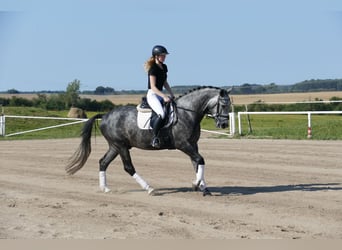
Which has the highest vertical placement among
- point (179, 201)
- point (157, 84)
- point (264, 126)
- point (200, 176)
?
point (157, 84)

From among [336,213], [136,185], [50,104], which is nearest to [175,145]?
[136,185]

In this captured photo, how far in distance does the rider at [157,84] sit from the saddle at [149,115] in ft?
0.37

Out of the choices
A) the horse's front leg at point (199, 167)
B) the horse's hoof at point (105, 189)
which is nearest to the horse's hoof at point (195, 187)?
the horse's front leg at point (199, 167)

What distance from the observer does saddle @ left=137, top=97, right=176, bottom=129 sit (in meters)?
10.8

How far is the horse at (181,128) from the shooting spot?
35.0 ft

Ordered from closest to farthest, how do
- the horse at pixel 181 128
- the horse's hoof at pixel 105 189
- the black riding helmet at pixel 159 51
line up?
the black riding helmet at pixel 159 51, the horse at pixel 181 128, the horse's hoof at pixel 105 189

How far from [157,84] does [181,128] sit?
0.88 meters

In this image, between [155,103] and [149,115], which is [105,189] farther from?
[155,103]

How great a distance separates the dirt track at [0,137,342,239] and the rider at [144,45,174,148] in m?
1.29

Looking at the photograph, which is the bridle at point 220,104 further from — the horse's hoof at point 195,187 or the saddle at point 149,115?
the horse's hoof at point 195,187

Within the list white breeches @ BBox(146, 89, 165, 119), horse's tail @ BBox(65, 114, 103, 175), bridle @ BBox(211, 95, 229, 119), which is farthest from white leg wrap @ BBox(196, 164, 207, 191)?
horse's tail @ BBox(65, 114, 103, 175)

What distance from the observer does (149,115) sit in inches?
429

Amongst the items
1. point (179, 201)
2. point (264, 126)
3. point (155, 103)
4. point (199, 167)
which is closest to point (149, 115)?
point (155, 103)

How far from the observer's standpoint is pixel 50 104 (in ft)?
197
